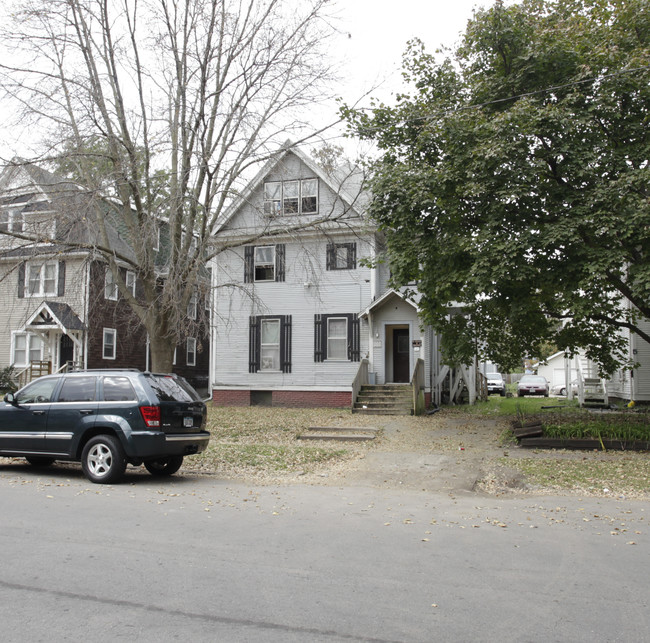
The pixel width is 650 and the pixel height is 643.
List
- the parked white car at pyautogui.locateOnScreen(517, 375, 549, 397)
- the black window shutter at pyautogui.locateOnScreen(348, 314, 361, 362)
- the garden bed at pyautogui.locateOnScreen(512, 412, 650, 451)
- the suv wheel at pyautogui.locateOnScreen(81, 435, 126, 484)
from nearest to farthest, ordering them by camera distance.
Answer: the suv wheel at pyautogui.locateOnScreen(81, 435, 126, 484)
the garden bed at pyautogui.locateOnScreen(512, 412, 650, 451)
the black window shutter at pyautogui.locateOnScreen(348, 314, 361, 362)
the parked white car at pyautogui.locateOnScreen(517, 375, 549, 397)

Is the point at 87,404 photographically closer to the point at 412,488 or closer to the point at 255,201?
the point at 412,488

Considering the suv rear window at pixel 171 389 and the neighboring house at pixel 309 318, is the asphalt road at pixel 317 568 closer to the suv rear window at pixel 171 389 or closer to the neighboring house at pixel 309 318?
the suv rear window at pixel 171 389

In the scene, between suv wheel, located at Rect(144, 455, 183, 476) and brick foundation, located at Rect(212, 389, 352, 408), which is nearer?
suv wheel, located at Rect(144, 455, 183, 476)

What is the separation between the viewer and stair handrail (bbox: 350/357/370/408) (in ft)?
65.7

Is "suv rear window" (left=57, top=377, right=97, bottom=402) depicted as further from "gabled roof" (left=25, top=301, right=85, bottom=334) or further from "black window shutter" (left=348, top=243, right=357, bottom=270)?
"gabled roof" (left=25, top=301, right=85, bottom=334)

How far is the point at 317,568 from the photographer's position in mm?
5344

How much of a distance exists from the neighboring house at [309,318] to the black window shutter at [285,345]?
0.12ft

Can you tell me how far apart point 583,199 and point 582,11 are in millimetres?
5113

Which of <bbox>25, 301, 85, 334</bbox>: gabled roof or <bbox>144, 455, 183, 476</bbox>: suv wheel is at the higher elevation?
<bbox>25, 301, 85, 334</bbox>: gabled roof

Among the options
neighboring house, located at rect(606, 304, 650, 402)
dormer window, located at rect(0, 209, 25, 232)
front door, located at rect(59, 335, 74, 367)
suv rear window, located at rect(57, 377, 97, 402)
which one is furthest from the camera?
front door, located at rect(59, 335, 74, 367)

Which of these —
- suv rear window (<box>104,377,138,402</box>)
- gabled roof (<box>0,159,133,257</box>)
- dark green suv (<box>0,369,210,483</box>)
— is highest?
gabled roof (<box>0,159,133,257</box>)

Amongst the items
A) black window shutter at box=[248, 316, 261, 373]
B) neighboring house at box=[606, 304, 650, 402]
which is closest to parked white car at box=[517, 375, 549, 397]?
neighboring house at box=[606, 304, 650, 402]

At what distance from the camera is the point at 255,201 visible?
23.9m

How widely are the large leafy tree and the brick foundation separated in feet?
29.8
